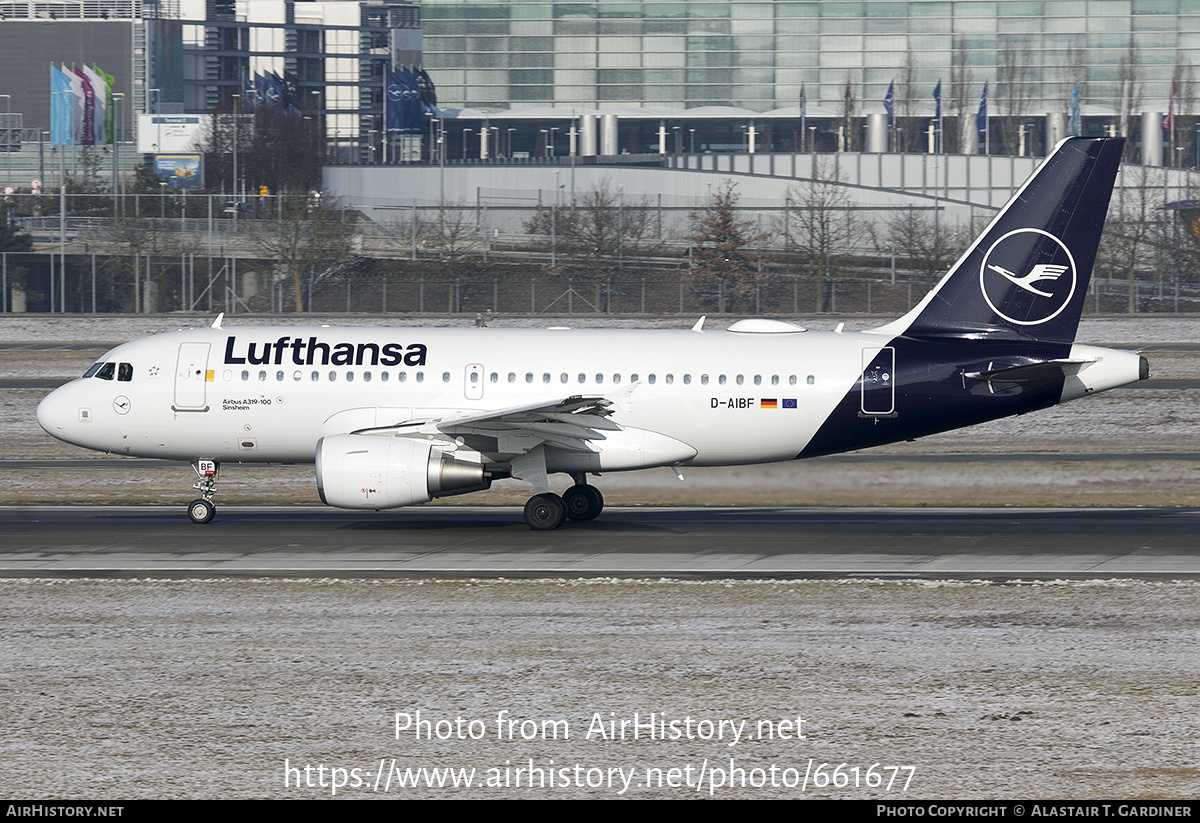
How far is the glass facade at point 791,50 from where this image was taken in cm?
14312

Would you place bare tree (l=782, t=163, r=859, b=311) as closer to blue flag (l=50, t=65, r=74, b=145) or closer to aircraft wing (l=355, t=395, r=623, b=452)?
aircraft wing (l=355, t=395, r=623, b=452)

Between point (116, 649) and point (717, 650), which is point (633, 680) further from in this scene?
point (116, 649)

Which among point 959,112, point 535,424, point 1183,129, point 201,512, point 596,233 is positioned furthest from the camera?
point 959,112

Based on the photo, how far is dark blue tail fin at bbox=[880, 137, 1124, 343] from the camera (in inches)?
1168

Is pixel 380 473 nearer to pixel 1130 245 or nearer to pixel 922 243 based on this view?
pixel 922 243

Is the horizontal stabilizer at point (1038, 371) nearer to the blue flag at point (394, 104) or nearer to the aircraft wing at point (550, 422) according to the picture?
the aircraft wing at point (550, 422)

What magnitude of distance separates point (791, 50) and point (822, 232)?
76.4 metres

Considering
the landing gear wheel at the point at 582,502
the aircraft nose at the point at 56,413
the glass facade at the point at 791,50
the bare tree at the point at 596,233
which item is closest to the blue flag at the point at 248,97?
the glass facade at the point at 791,50

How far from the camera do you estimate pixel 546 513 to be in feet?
97.2

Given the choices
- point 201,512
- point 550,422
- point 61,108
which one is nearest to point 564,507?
point 550,422

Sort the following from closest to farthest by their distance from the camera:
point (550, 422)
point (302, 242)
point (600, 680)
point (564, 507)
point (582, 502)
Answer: point (600, 680) < point (550, 422) < point (564, 507) < point (582, 502) < point (302, 242)

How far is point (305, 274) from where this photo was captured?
75.0 meters

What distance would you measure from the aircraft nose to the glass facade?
11686 centimetres

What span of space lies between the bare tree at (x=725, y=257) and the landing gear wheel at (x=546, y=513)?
1689 inches
